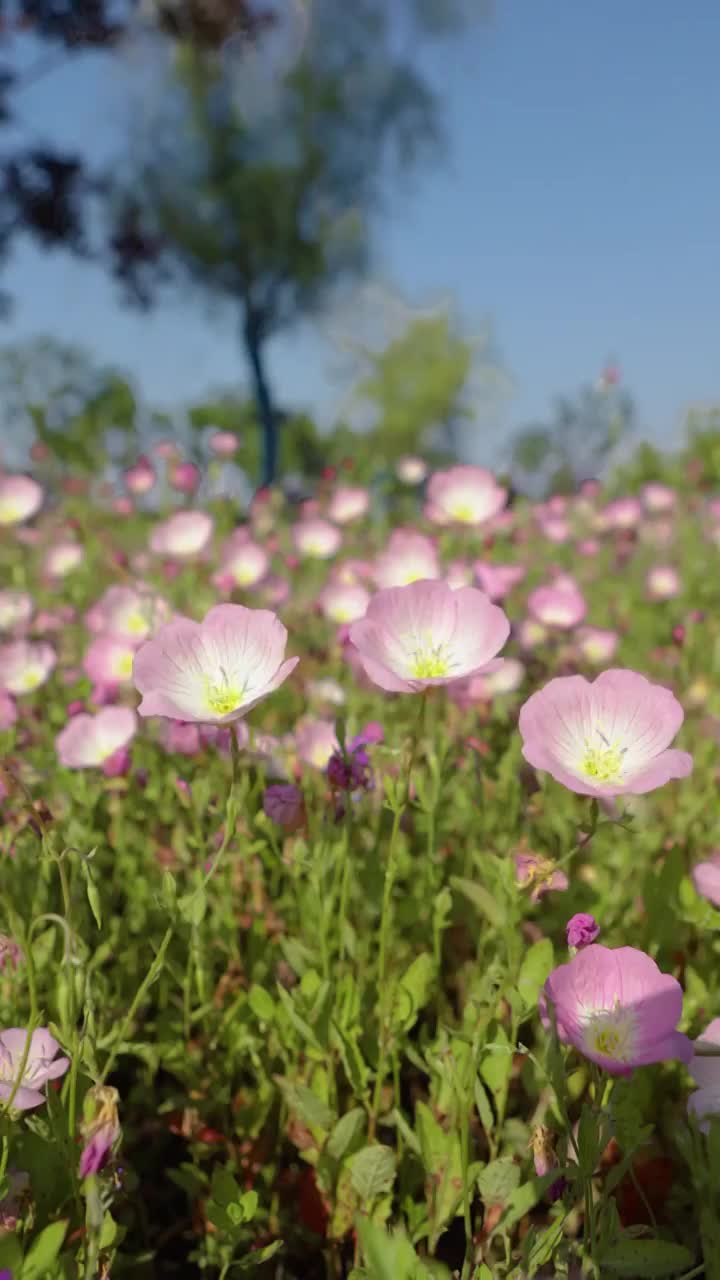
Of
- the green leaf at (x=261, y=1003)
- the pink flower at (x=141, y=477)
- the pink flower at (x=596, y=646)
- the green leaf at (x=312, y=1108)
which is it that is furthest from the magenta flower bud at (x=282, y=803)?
the pink flower at (x=141, y=477)

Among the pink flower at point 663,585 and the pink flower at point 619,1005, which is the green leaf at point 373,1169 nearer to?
the pink flower at point 619,1005

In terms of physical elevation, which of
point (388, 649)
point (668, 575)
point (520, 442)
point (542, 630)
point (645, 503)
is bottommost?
point (520, 442)

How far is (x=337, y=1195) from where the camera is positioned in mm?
1211

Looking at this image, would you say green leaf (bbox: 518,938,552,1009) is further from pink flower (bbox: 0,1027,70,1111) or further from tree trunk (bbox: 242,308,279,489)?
tree trunk (bbox: 242,308,279,489)

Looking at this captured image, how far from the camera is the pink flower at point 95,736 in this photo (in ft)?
6.06

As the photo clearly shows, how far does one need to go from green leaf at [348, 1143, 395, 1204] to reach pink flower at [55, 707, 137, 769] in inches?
38.0

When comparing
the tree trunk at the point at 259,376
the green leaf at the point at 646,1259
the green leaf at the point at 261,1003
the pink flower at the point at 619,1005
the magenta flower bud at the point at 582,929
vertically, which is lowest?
the tree trunk at the point at 259,376

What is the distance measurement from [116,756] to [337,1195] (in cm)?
81

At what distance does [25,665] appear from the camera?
248 cm

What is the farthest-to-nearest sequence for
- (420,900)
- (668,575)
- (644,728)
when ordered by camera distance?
(668,575) < (420,900) < (644,728)

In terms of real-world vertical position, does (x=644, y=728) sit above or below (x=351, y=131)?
above

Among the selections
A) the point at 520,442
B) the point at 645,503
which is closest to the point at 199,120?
the point at 520,442

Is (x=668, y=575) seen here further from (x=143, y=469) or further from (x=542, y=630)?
(x=143, y=469)

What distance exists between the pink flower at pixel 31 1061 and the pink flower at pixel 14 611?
183 centimetres
